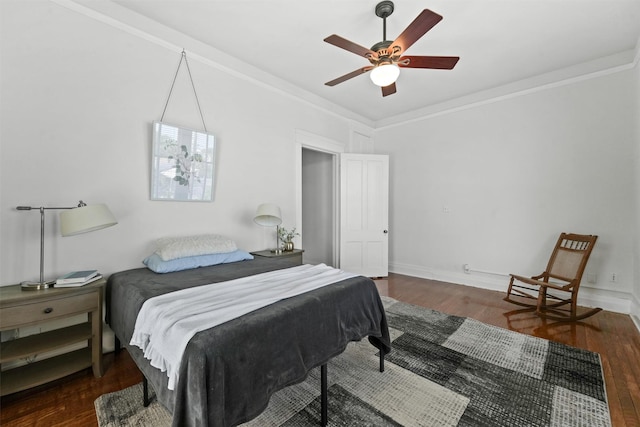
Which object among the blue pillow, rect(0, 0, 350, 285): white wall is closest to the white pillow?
the blue pillow

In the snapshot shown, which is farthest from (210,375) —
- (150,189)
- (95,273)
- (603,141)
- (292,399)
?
(603,141)

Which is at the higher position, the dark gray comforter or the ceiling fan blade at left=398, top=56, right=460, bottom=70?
the ceiling fan blade at left=398, top=56, right=460, bottom=70

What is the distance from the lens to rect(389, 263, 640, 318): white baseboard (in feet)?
10.3

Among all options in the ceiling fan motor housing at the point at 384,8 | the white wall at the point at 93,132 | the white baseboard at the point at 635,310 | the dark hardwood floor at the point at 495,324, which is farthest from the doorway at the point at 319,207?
the white baseboard at the point at 635,310

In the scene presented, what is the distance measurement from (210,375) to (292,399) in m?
0.94

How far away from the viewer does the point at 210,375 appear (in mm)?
1070

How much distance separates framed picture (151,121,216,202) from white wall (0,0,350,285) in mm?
95

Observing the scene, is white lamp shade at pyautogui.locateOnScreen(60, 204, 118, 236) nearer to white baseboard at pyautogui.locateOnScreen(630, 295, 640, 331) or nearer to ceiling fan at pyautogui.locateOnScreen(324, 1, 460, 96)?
ceiling fan at pyautogui.locateOnScreen(324, 1, 460, 96)

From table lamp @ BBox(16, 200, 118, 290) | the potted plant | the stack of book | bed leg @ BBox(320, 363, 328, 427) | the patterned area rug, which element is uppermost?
table lamp @ BBox(16, 200, 118, 290)

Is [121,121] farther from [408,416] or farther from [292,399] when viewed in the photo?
[408,416]

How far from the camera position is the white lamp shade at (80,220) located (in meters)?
1.88

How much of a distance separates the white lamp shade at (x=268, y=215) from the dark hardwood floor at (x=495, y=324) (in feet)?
5.97

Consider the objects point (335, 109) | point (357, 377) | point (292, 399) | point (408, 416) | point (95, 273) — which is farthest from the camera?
point (335, 109)

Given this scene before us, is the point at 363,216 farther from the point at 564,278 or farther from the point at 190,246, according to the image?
the point at 190,246
